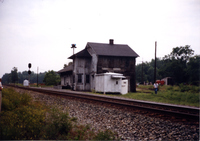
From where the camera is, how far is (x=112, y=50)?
31.3 meters

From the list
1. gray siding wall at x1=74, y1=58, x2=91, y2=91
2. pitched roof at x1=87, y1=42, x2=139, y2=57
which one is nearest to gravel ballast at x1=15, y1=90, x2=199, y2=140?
pitched roof at x1=87, y1=42, x2=139, y2=57

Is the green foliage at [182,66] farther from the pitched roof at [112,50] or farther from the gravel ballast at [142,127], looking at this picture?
the gravel ballast at [142,127]

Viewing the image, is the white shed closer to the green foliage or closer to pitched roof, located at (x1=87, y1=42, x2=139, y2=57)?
pitched roof, located at (x1=87, y1=42, x2=139, y2=57)

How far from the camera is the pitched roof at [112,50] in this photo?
98.4 feet

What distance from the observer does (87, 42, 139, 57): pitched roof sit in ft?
98.4

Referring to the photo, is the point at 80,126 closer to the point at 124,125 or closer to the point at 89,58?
the point at 124,125

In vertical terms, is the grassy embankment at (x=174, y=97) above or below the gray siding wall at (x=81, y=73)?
below

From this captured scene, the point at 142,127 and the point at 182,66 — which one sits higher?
the point at 182,66

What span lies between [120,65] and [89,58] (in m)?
5.70

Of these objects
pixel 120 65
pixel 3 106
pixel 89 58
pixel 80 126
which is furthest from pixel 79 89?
pixel 80 126

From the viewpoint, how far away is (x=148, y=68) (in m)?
110

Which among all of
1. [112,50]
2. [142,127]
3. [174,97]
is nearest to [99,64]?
[112,50]

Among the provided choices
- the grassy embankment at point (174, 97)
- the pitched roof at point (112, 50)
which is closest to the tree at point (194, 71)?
the grassy embankment at point (174, 97)

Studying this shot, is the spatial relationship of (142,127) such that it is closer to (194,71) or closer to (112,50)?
(112,50)
